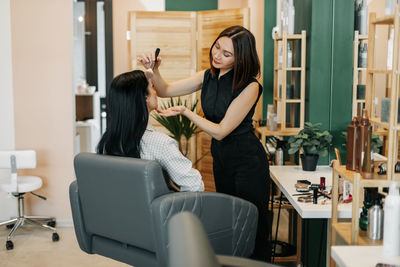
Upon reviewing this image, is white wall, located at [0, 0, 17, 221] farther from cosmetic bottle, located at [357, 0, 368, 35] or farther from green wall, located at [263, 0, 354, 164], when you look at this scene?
cosmetic bottle, located at [357, 0, 368, 35]

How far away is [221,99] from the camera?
2652 millimetres

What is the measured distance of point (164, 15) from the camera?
5.34 metres

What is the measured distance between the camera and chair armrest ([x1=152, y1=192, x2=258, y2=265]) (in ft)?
7.02

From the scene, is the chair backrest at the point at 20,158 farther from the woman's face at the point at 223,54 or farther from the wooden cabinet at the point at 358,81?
the wooden cabinet at the point at 358,81

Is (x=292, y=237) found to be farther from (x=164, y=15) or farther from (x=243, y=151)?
(x=164, y=15)

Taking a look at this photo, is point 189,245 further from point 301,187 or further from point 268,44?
point 268,44

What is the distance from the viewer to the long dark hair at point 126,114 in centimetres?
231

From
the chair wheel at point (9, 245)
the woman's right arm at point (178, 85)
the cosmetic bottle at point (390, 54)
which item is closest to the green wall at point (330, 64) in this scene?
the woman's right arm at point (178, 85)

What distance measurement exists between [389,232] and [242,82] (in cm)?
115

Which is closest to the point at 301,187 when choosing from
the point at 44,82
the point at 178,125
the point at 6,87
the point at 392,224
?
the point at 392,224

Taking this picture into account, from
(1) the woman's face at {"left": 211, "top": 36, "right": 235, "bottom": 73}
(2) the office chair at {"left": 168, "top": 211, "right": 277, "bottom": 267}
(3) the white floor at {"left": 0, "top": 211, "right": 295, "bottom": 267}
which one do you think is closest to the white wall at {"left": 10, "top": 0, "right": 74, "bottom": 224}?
(3) the white floor at {"left": 0, "top": 211, "right": 295, "bottom": 267}

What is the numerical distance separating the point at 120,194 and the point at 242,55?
879 mm

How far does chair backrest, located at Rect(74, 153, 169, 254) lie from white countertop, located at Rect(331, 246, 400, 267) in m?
0.81

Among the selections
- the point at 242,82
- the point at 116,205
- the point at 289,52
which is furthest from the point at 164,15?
the point at 116,205
